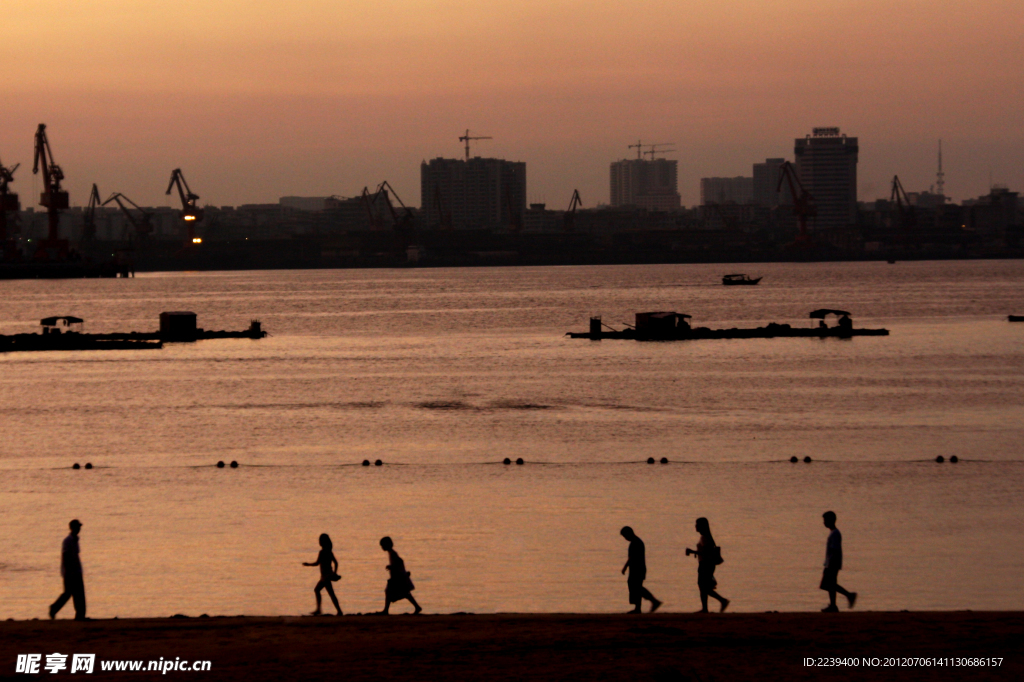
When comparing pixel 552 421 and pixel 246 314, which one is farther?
pixel 246 314

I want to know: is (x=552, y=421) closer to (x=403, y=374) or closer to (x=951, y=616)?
(x=403, y=374)

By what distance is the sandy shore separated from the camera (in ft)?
42.8

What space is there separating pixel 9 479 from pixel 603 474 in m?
A: 14.7

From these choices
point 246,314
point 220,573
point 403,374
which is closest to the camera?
point 220,573

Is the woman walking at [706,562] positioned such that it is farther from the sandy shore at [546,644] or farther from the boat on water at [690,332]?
the boat on water at [690,332]

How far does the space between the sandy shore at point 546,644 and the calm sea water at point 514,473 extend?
313 cm

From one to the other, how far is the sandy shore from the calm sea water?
3.13 m

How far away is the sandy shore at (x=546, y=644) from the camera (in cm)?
1305

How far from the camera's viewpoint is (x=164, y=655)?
13.9 metres

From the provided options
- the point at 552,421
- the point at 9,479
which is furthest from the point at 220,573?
the point at 552,421

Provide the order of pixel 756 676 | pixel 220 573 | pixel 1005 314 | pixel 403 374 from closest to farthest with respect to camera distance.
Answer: pixel 756 676, pixel 220 573, pixel 403 374, pixel 1005 314

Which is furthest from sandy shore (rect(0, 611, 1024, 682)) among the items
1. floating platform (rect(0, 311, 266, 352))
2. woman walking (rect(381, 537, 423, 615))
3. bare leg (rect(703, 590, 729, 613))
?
floating platform (rect(0, 311, 266, 352))

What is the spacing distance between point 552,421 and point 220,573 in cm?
2324

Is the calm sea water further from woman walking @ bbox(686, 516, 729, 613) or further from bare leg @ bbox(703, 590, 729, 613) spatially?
woman walking @ bbox(686, 516, 729, 613)
